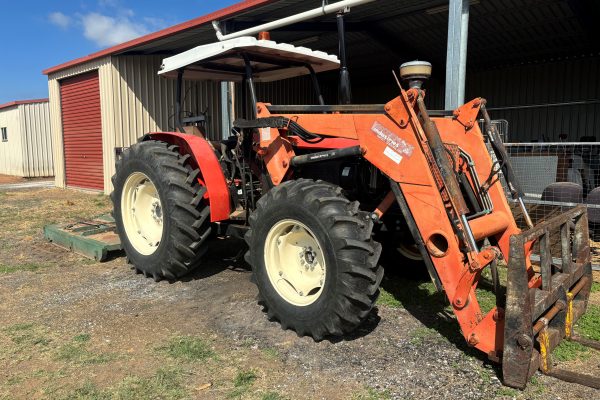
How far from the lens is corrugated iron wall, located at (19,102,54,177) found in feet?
67.2

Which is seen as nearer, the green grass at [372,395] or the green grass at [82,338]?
the green grass at [372,395]

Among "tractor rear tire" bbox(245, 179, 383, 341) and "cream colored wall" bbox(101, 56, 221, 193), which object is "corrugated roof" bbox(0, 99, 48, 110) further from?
"tractor rear tire" bbox(245, 179, 383, 341)

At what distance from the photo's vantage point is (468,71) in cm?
1411

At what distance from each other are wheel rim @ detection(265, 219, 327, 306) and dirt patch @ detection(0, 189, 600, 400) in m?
0.33

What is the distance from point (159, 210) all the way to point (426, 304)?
284cm

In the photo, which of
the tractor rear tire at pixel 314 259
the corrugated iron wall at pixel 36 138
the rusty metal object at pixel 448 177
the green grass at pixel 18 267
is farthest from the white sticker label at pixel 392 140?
the corrugated iron wall at pixel 36 138

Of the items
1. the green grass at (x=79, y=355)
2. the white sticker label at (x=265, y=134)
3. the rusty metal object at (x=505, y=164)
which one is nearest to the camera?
the green grass at (x=79, y=355)

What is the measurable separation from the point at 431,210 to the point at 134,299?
9.26 ft

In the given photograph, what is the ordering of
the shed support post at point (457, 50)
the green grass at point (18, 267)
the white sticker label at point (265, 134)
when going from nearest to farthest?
1. the white sticker label at point (265, 134)
2. the green grass at point (18, 267)
3. the shed support post at point (457, 50)

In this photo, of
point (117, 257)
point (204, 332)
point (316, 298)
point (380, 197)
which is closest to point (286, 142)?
point (380, 197)

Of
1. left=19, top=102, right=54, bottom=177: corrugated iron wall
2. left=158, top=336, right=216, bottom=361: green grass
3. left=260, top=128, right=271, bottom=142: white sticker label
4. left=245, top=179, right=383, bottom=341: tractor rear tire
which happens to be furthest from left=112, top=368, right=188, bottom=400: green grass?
left=19, top=102, right=54, bottom=177: corrugated iron wall

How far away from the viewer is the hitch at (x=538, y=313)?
2.70 metres

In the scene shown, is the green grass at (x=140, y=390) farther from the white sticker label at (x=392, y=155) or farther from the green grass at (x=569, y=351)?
the green grass at (x=569, y=351)

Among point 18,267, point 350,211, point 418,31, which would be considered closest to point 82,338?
point 350,211
